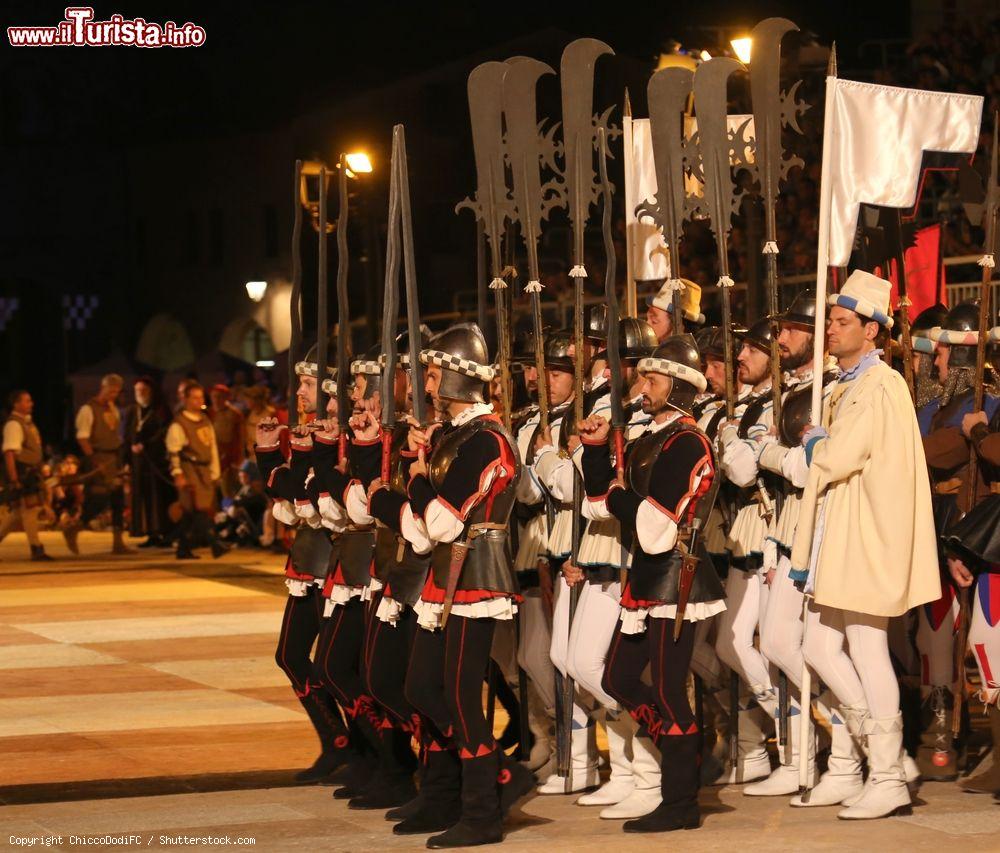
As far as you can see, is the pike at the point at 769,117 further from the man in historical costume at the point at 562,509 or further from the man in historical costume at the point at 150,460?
the man in historical costume at the point at 150,460

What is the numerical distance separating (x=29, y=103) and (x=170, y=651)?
39.6 meters

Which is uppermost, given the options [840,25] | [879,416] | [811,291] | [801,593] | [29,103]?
[29,103]

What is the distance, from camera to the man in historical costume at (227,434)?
21.5 meters

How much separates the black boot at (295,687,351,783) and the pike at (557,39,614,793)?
1.01 metres

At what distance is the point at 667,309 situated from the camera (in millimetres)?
9516

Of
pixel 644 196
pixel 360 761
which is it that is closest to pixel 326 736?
pixel 360 761

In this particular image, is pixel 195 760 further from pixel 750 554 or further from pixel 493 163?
pixel 493 163

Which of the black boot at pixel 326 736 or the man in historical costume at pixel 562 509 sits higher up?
the man in historical costume at pixel 562 509

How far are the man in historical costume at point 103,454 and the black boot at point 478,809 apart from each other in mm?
14696

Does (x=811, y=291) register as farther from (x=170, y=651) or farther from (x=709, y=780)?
(x=170, y=651)

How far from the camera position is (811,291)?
8922 mm

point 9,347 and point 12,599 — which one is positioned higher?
point 9,347

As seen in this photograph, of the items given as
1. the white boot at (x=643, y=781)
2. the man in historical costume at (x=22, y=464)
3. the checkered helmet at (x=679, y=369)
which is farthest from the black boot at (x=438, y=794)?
the man in historical costume at (x=22, y=464)

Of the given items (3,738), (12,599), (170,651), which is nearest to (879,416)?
(3,738)
